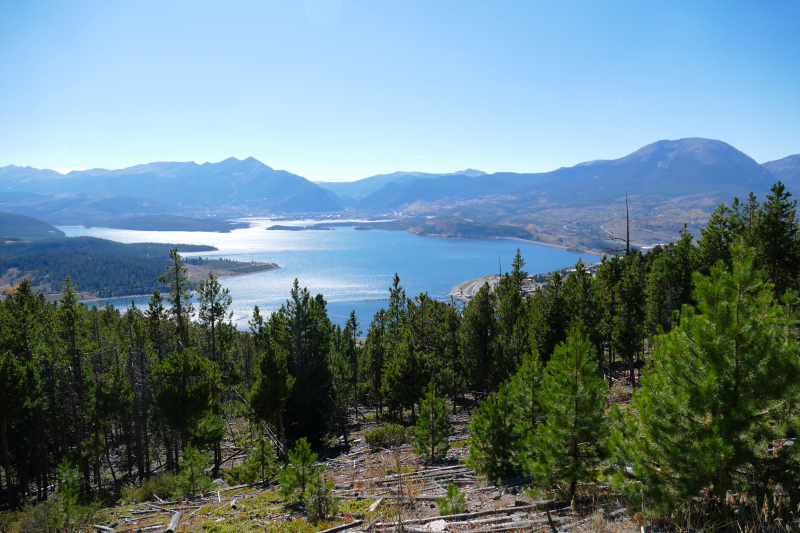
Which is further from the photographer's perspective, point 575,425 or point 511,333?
point 511,333

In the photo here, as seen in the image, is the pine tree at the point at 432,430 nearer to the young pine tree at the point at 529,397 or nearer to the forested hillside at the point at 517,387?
the forested hillside at the point at 517,387

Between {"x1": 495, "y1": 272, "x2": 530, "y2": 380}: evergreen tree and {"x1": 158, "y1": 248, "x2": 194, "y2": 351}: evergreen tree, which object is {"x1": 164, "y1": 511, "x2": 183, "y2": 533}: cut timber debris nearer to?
{"x1": 158, "y1": 248, "x2": 194, "y2": 351}: evergreen tree

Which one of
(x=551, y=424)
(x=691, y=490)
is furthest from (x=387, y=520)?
(x=691, y=490)

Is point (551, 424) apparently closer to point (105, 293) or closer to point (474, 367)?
point (474, 367)

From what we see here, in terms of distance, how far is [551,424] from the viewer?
8664 mm

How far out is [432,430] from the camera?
1538 centimetres

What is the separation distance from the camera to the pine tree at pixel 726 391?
17.5 ft

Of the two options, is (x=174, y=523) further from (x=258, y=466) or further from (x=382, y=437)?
(x=382, y=437)

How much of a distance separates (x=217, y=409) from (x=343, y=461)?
13.9 metres

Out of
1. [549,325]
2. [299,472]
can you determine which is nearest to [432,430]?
[299,472]

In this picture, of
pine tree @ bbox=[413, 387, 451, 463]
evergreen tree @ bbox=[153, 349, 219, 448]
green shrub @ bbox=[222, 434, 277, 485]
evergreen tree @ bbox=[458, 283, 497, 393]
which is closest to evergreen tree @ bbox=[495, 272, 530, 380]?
evergreen tree @ bbox=[458, 283, 497, 393]

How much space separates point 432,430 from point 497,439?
13.6 ft

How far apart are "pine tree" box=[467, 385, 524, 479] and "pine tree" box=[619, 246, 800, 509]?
5.85 m

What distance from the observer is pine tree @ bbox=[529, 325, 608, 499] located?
8344 millimetres
